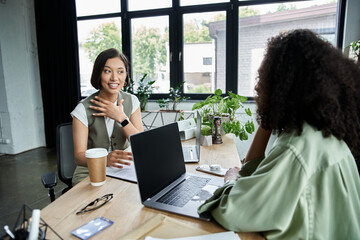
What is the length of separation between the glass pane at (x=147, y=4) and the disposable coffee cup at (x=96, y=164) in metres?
3.60

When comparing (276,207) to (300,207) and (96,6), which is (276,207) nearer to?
(300,207)

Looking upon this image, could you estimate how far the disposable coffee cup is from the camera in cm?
109

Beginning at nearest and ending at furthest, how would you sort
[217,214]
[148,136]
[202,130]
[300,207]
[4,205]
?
[300,207] → [217,214] → [148,136] → [202,130] → [4,205]

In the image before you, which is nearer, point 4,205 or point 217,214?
point 217,214

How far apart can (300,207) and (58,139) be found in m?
1.57

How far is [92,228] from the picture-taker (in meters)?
0.80

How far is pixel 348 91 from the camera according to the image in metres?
0.68

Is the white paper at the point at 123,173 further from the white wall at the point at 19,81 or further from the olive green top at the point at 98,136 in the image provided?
the white wall at the point at 19,81

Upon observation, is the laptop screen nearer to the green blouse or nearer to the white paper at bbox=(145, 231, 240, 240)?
the white paper at bbox=(145, 231, 240, 240)

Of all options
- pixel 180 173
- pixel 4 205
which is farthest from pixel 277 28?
pixel 4 205

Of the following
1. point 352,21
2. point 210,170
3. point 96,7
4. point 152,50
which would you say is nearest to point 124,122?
point 210,170

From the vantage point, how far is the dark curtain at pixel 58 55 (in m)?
4.39

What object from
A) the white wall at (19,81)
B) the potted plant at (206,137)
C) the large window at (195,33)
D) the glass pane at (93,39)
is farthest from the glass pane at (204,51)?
the white wall at (19,81)

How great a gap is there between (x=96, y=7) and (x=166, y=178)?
4.31m
